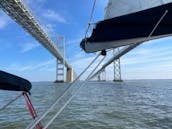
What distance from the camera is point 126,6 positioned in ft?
8.56

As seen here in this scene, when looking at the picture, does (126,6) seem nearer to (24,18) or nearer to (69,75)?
(24,18)

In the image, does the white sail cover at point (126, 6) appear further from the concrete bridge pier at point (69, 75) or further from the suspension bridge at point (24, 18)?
the concrete bridge pier at point (69, 75)

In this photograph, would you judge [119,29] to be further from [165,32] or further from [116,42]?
[165,32]

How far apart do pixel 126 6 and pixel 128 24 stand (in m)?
0.18

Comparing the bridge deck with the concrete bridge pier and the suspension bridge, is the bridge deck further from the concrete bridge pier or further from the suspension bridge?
the concrete bridge pier

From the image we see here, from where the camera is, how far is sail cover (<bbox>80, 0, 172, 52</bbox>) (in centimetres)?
249

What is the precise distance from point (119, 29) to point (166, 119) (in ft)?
21.8

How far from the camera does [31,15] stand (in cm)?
2608

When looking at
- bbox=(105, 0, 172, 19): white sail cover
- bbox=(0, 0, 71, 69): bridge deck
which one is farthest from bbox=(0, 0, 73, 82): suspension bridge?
bbox=(105, 0, 172, 19): white sail cover

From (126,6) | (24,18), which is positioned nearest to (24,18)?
(24,18)

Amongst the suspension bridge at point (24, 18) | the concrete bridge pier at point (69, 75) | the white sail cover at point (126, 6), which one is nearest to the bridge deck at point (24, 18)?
Answer: the suspension bridge at point (24, 18)

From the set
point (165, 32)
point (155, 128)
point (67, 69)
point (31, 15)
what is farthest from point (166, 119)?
point (67, 69)

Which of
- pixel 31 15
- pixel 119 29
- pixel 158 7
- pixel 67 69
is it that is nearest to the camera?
pixel 158 7

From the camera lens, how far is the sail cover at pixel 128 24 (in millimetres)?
2486
